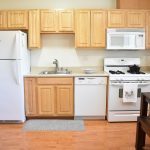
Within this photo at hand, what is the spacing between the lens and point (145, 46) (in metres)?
4.16

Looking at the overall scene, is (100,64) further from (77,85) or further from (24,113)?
(24,113)

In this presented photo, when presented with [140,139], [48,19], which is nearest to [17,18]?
[48,19]

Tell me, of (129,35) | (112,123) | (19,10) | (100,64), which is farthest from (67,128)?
(19,10)

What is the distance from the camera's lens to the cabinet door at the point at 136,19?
4098 mm

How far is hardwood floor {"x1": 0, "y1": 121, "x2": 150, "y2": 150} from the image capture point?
299cm

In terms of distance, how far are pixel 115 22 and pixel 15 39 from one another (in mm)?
1911

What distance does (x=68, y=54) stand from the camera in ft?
14.8

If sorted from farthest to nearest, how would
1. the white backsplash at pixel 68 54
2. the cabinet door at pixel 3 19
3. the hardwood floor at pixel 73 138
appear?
the white backsplash at pixel 68 54, the cabinet door at pixel 3 19, the hardwood floor at pixel 73 138

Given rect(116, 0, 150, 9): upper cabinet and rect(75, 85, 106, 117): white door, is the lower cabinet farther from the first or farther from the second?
rect(116, 0, 150, 9): upper cabinet

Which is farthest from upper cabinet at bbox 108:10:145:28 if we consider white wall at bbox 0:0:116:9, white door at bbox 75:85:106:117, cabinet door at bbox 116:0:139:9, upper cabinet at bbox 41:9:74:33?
white door at bbox 75:85:106:117

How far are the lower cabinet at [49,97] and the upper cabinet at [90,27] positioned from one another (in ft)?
2.82

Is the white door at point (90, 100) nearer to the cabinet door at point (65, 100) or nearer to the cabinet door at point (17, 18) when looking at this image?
the cabinet door at point (65, 100)

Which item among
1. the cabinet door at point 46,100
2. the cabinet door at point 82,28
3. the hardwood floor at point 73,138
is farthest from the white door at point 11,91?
the cabinet door at point 82,28

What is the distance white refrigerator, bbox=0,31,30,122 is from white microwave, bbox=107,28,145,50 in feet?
5.47
